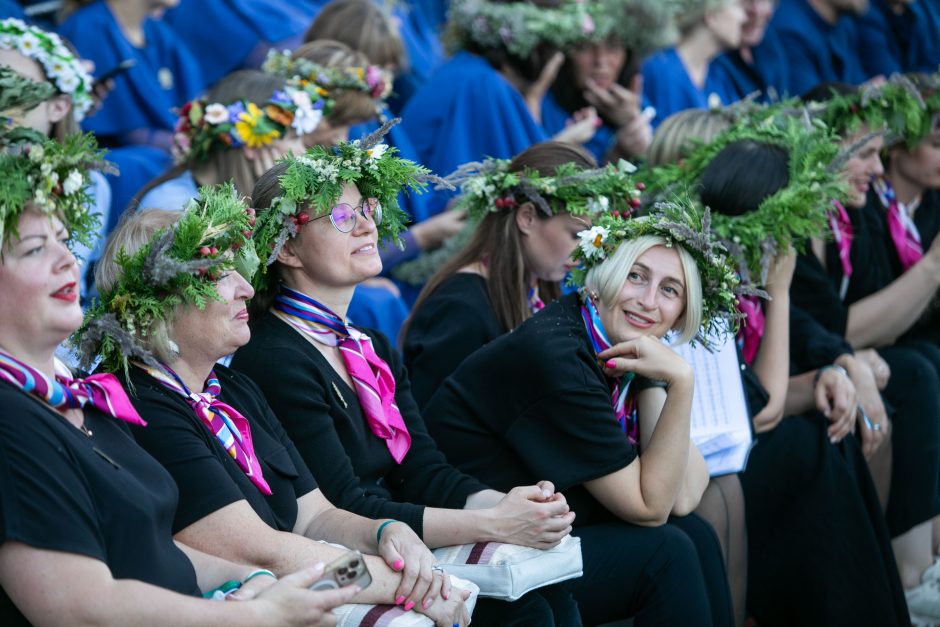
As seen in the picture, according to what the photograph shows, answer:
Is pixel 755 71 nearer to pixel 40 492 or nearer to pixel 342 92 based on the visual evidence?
pixel 342 92

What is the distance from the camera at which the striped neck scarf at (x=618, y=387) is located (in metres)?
3.65

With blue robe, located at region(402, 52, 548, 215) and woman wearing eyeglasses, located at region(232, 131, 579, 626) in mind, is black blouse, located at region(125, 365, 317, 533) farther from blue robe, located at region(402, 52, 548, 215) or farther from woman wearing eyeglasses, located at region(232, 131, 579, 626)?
blue robe, located at region(402, 52, 548, 215)

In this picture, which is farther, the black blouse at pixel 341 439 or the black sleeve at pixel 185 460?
the black blouse at pixel 341 439

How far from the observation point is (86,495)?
Answer: 2211 millimetres

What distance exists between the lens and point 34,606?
2.13 meters

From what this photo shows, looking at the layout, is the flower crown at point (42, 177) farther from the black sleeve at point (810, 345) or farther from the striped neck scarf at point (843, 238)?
the striped neck scarf at point (843, 238)

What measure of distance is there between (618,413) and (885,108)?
107 inches

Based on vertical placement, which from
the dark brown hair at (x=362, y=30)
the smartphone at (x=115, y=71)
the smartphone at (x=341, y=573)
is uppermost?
the smartphone at (x=115, y=71)

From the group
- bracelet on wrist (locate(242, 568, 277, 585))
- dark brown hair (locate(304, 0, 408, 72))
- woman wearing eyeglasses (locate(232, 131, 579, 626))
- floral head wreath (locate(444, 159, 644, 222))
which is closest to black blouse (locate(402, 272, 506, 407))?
floral head wreath (locate(444, 159, 644, 222))

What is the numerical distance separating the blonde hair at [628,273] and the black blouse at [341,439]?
709 mm

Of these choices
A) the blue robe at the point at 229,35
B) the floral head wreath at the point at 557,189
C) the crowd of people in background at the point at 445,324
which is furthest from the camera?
the blue robe at the point at 229,35

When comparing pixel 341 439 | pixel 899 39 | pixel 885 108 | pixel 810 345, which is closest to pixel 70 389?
pixel 341 439

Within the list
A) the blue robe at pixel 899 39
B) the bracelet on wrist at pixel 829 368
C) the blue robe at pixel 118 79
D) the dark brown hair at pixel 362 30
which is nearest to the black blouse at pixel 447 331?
the bracelet on wrist at pixel 829 368

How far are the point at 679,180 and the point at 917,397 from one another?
1585 mm
